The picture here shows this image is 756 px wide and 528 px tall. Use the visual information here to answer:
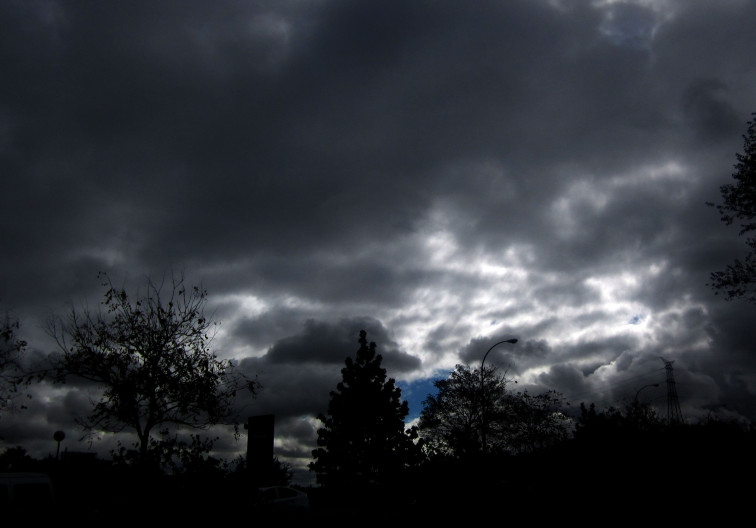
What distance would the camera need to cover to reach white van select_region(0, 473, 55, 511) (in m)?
10.8

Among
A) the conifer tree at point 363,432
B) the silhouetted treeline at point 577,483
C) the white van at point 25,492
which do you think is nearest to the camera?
A: the silhouetted treeline at point 577,483

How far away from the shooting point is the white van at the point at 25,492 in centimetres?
1084

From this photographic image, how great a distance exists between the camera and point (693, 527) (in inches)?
429

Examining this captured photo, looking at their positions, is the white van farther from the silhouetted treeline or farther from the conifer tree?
the conifer tree

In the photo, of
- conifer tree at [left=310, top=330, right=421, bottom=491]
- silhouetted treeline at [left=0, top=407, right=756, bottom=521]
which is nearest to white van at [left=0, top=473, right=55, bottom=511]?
silhouetted treeline at [left=0, top=407, right=756, bottom=521]

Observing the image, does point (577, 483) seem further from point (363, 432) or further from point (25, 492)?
point (363, 432)

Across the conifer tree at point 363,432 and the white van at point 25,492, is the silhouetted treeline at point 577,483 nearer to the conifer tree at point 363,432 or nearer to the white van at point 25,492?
the white van at point 25,492

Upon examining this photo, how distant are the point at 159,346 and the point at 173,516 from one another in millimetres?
12893

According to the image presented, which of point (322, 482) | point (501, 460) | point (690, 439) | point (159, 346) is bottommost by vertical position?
point (322, 482)

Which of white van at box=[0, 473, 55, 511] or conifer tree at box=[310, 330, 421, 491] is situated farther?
conifer tree at box=[310, 330, 421, 491]

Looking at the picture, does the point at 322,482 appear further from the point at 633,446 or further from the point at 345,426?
the point at 633,446

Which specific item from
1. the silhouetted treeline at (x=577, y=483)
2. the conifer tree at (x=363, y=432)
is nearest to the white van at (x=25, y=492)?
the silhouetted treeline at (x=577, y=483)

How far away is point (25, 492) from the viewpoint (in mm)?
11305

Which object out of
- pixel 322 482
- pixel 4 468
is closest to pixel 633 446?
pixel 4 468
